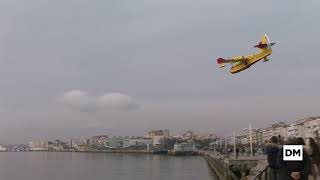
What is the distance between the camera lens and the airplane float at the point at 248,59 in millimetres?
17844

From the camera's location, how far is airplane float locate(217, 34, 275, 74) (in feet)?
58.5

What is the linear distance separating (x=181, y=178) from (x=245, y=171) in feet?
81.7

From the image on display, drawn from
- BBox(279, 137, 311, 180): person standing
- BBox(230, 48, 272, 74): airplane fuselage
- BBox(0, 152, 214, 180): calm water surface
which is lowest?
BBox(0, 152, 214, 180): calm water surface

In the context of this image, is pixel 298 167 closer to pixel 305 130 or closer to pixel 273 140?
pixel 273 140

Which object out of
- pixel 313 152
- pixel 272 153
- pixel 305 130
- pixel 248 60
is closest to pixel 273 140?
pixel 272 153

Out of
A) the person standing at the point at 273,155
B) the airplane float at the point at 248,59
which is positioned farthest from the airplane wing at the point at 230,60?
the person standing at the point at 273,155

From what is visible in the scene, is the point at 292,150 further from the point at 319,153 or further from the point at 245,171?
the point at 245,171

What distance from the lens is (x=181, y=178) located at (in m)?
63.8

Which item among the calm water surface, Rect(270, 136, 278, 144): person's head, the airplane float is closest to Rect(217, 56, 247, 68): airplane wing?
the airplane float

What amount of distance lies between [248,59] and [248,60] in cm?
4

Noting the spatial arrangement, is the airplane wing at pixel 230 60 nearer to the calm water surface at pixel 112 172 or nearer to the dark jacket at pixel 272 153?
the dark jacket at pixel 272 153

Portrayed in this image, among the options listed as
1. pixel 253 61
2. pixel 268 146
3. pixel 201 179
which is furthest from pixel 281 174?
pixel 201 179

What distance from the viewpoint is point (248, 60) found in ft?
60.2

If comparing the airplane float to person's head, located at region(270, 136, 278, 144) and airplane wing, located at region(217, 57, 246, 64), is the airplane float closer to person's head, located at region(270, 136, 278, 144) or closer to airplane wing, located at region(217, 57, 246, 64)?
airplane wing, located at region(217, 57, 246, 64)
